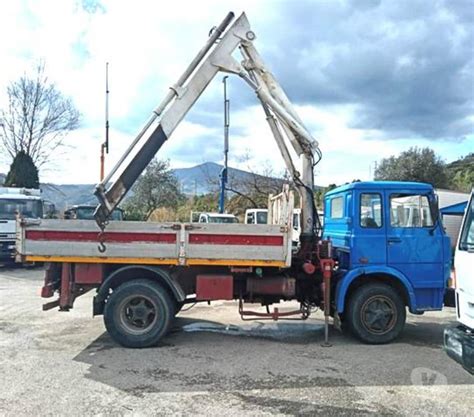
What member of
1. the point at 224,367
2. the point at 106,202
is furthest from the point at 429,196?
the point at 106,202

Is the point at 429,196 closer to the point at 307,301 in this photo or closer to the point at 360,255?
the point at 360,255

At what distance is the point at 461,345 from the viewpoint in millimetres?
4676

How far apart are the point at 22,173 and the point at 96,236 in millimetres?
27525

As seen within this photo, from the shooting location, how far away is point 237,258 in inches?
286

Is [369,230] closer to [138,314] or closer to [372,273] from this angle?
[372,273]

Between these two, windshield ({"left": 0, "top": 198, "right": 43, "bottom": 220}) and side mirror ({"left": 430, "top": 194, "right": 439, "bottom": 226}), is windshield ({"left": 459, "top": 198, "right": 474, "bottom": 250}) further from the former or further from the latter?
windshield ({"left": 0, "top": 198, "right": 43, "bottom": 220})

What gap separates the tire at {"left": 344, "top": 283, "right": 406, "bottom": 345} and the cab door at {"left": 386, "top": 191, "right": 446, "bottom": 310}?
379 mm

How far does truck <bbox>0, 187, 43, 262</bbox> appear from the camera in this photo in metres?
18.3

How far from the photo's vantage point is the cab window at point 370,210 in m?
7.59

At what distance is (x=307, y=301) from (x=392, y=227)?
1.80 metres

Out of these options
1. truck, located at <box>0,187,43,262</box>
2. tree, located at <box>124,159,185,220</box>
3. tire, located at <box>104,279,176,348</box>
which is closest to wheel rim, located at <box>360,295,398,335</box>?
tire, located at <box>104,279,176,348</box>

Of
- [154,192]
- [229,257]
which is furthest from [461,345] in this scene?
[154,192]

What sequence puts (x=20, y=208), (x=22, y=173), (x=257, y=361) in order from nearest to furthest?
1. (x=257, y=361)
2. (x=20, y=208)
3. (x=22, y=173)

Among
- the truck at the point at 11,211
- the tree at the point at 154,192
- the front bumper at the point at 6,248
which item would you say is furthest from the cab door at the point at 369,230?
the tree at the point at 154,192
